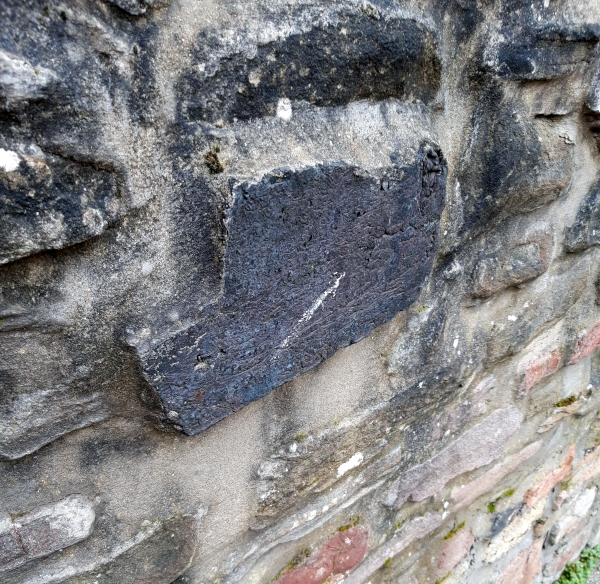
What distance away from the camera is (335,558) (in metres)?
0.96

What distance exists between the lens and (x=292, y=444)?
2.43ft

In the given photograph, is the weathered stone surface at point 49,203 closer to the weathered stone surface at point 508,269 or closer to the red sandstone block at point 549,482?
the weathered stone surface at point 508,269

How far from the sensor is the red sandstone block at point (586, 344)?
1194mm

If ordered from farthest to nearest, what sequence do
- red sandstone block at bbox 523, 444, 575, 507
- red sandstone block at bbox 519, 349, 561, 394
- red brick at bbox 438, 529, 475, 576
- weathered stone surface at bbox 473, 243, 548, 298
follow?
red sandstone block at bbox 523, 444, 575, 507 < red brick at bbox 438, 529, 475, 576 < red sandstone block at bbox 519, 349, 561, 394 < weathered stone surface at bbox 473, 243, 548, 298

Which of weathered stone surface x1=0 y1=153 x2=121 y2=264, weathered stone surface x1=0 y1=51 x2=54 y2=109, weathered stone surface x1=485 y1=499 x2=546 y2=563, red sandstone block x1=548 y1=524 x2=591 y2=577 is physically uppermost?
weathered stone surface x1=0 y1=51 x2=54 y2=109

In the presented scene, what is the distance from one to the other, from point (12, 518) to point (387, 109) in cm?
59

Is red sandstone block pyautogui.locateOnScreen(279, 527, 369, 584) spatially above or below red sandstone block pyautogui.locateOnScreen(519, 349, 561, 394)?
below

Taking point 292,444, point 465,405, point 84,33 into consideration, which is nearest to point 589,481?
point 465,405

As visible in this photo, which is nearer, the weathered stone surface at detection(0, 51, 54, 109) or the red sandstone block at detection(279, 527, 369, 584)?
the weathered stone surface at detection(0, 51, 54, 109)

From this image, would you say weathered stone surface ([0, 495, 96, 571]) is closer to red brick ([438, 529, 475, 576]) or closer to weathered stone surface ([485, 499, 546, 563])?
red brick ([438, 529, 475, 576])

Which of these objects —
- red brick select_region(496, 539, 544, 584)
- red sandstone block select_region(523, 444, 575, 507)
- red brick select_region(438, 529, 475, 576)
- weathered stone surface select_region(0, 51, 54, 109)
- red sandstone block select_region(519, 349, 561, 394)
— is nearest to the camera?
weathered stone surface select_region(0, 51, 54, 109)

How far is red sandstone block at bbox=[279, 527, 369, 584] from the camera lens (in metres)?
0.92

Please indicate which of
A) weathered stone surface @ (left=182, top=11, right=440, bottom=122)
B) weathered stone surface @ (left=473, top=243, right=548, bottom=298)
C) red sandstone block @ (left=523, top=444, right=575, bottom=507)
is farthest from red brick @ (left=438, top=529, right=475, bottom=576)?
weathered stone surface @ (left=182, top=11, right=440, bottom=122)

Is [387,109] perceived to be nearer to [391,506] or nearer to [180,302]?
[180,302]
